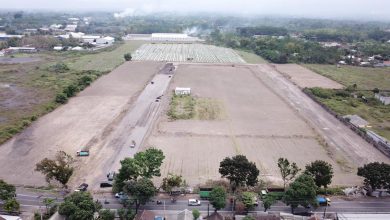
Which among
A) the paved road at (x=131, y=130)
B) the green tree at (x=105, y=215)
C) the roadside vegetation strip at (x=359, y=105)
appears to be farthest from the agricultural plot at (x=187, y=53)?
the green tree at (x=105, y=215)

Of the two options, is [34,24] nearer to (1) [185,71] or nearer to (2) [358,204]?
(1) [185,71]

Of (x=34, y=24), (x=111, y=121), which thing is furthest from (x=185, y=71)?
(x=34, y=24)

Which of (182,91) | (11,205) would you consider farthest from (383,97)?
(11,205)

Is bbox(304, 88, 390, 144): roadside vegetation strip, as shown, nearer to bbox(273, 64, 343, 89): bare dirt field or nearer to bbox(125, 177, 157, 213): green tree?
bbox(273, 64, 343, 89): bare dirt field

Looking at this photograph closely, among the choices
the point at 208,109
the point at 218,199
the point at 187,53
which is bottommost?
the point at 208,109

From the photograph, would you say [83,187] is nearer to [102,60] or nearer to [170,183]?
[170,183]

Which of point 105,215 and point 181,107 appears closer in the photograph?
point 105,215
